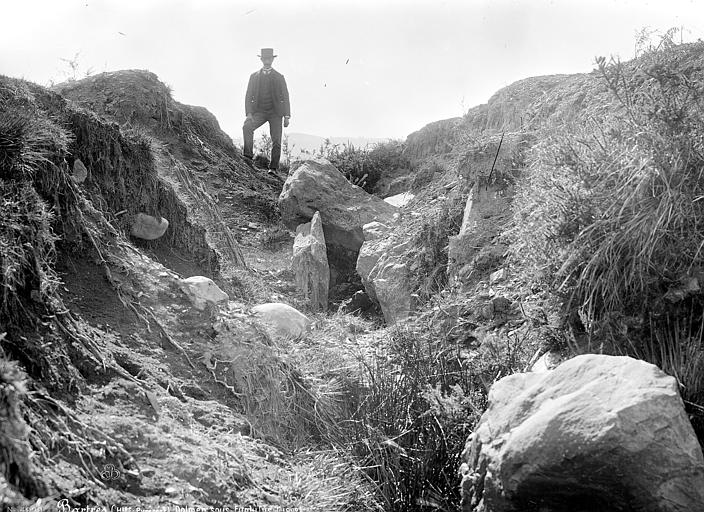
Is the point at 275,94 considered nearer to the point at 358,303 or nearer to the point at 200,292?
the point at 358,303

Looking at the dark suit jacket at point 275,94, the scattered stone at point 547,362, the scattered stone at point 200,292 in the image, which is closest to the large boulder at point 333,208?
the dark suit jacket at point 275,94

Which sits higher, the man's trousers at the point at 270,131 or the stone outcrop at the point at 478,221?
the man's trousers at the point at 270,131

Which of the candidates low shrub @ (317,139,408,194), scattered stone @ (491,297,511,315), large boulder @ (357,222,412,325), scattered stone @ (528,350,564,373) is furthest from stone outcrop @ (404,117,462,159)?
scattered stone @ (528,350,564,373)

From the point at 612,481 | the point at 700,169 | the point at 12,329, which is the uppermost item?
the point at 700,169

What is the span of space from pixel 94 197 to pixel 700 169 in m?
4.83

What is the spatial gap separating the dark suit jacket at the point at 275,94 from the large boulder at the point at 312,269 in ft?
14.8

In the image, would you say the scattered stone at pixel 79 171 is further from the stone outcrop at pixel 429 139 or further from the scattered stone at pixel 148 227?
the stone outcrop at pixel 429 139

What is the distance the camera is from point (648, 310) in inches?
166

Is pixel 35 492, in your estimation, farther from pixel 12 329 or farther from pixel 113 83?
pixel 113 83

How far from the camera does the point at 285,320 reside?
6.88 metres

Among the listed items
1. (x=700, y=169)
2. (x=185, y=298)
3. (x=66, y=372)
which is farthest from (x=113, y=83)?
(x=700, y=169)

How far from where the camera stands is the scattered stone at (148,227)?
21.2 feet

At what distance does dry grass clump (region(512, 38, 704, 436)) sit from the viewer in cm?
414

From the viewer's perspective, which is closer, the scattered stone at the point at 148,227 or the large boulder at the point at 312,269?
the scattered stone at the point at 148,227
